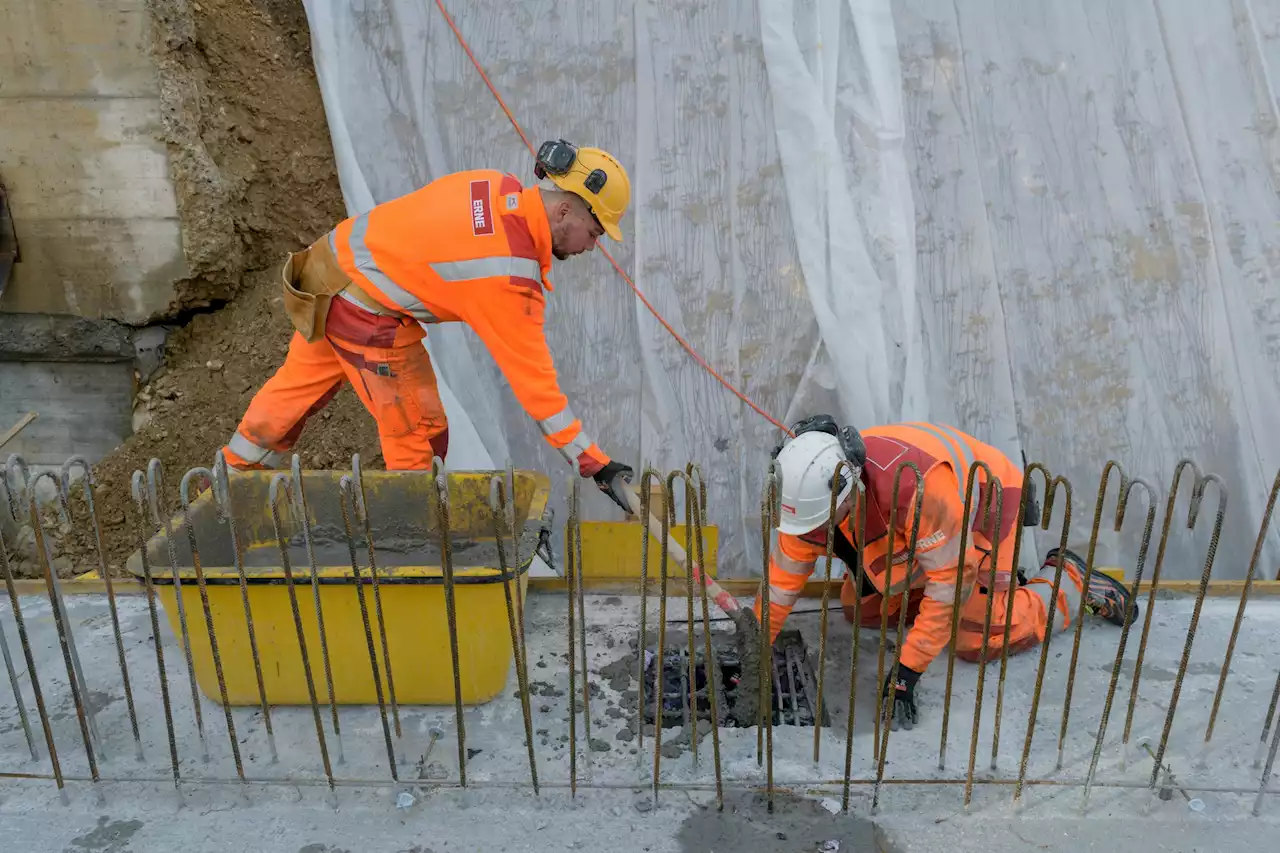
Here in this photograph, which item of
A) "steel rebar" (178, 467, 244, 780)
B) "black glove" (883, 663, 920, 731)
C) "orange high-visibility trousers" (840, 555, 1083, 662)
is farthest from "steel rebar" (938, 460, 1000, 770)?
"steel rebar" (178, 467, 244, 780)

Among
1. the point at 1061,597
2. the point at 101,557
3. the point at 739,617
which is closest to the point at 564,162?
the point at 739,617

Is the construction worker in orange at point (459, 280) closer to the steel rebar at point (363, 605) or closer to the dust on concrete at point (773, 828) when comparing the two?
the steel rebar at point (363, 605)

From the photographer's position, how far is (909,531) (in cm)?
290

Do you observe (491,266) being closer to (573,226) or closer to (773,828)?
(573,226)

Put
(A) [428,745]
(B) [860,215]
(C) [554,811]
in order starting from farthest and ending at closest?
(B) [860,215]
(A) [428,745]
(C) [554,811]

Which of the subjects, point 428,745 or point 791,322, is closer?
point 428,745

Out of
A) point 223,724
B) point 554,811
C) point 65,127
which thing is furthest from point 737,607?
point 65,127

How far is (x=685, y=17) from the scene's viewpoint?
163 inches

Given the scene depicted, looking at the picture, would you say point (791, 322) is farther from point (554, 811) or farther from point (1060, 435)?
point (554, 811)

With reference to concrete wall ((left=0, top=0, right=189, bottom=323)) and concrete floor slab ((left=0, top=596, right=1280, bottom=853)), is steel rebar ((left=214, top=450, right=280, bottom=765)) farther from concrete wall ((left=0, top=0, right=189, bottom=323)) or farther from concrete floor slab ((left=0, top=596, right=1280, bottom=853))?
concrete wall ((left=0, top=0, right=189, bottom=323))

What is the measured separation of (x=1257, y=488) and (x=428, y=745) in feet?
12.3

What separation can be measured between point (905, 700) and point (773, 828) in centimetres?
67

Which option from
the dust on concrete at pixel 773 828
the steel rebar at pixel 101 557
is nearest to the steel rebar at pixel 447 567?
the dust on concrete at pixel 773 828

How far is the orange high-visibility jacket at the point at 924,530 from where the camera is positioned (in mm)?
2793
